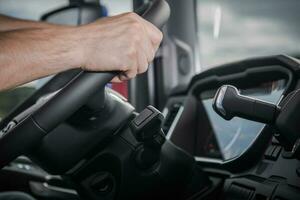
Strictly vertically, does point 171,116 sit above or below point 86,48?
below

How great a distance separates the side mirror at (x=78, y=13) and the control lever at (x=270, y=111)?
1.65 feet

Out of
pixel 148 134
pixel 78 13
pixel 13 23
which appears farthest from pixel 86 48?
pixel 78 13

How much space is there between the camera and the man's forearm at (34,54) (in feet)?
2.63

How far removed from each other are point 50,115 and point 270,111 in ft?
1.28

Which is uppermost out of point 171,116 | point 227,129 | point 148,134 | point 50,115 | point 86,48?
point 86,48

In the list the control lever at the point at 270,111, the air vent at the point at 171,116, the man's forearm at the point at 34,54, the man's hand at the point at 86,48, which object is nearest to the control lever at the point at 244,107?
the control lever at the point at 270,111

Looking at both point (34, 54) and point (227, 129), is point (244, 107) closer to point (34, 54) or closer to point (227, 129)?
point (34, 54)

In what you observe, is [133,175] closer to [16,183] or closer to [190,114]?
[190,114]

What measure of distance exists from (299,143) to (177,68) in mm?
1748

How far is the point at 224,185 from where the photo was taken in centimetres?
116

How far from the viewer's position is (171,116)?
168 centimetres

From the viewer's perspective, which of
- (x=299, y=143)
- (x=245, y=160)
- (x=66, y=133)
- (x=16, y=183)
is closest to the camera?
(x=299, y=143)

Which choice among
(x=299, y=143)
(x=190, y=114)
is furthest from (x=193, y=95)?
(x=299, y=143)

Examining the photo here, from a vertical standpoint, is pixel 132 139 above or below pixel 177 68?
above
